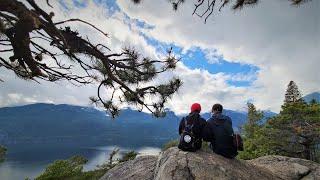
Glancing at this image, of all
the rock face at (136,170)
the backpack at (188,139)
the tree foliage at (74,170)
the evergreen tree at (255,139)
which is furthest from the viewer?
the evergreen tree at (255,139)

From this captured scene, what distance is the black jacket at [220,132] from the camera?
38.9ft

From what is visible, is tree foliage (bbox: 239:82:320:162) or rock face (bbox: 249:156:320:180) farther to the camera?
tree foliage (bbox: 239:82:320:162)

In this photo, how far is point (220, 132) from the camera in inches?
468

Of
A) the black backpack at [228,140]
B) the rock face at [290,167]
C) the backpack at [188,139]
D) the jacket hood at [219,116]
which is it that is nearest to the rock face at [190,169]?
the rock face at [290,167]

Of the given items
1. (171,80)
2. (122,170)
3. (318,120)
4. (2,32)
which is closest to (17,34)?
(2,32)

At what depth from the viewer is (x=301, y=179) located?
15.6m

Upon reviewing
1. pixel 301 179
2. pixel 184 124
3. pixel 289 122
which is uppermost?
pixel 289 122

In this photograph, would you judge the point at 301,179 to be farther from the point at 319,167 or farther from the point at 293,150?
the point at 293,150

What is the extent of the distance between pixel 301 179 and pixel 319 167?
5.98 feet

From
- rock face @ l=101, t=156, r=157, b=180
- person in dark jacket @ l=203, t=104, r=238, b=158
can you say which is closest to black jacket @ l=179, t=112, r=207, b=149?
person in dark jacket @ l=203, t=104, r=238, b=158

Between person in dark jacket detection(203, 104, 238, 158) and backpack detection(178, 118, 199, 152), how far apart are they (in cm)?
53

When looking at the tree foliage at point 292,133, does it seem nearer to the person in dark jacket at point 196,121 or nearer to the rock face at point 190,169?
the rock face at point 190,169

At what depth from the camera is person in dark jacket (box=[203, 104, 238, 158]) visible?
38.9ft

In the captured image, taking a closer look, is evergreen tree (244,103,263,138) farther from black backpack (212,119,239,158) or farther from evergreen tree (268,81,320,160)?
black backpack (212,119,239,158)
